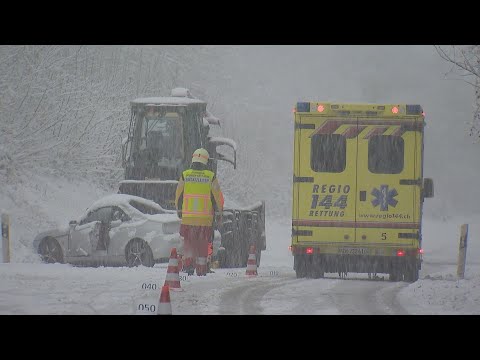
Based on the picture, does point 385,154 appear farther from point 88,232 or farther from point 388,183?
point 88,232

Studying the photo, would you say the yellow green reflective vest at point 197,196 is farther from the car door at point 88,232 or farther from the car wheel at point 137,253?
the car door at point 88,232

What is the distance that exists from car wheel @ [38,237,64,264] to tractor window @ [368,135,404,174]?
675 cm

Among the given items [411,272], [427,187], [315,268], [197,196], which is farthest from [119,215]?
[427,187]

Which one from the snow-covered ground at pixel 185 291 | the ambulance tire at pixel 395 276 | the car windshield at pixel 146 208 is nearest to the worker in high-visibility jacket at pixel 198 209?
the snow-covered ground at pixel 185 291

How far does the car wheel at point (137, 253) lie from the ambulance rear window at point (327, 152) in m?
3.84

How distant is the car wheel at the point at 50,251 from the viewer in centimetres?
2016

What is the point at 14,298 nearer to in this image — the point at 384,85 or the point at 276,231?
the point at 276,231

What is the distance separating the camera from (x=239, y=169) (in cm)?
5266

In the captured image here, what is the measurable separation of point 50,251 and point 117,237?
1826 millimetres

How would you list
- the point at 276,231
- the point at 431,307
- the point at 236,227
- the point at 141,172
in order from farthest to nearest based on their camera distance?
1. the point at 276,231
2. the point at 141,172
3. the point at 236,227
4. the point at 431,307

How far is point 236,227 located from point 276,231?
2356 cm

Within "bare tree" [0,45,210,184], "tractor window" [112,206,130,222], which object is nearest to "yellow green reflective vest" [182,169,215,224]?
"tractor window" [112,206,130,222]

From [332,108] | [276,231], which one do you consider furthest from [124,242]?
[276,231]

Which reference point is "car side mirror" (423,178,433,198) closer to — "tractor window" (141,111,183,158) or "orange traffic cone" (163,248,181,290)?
"orange traffic cone" (163,248,181,290)
